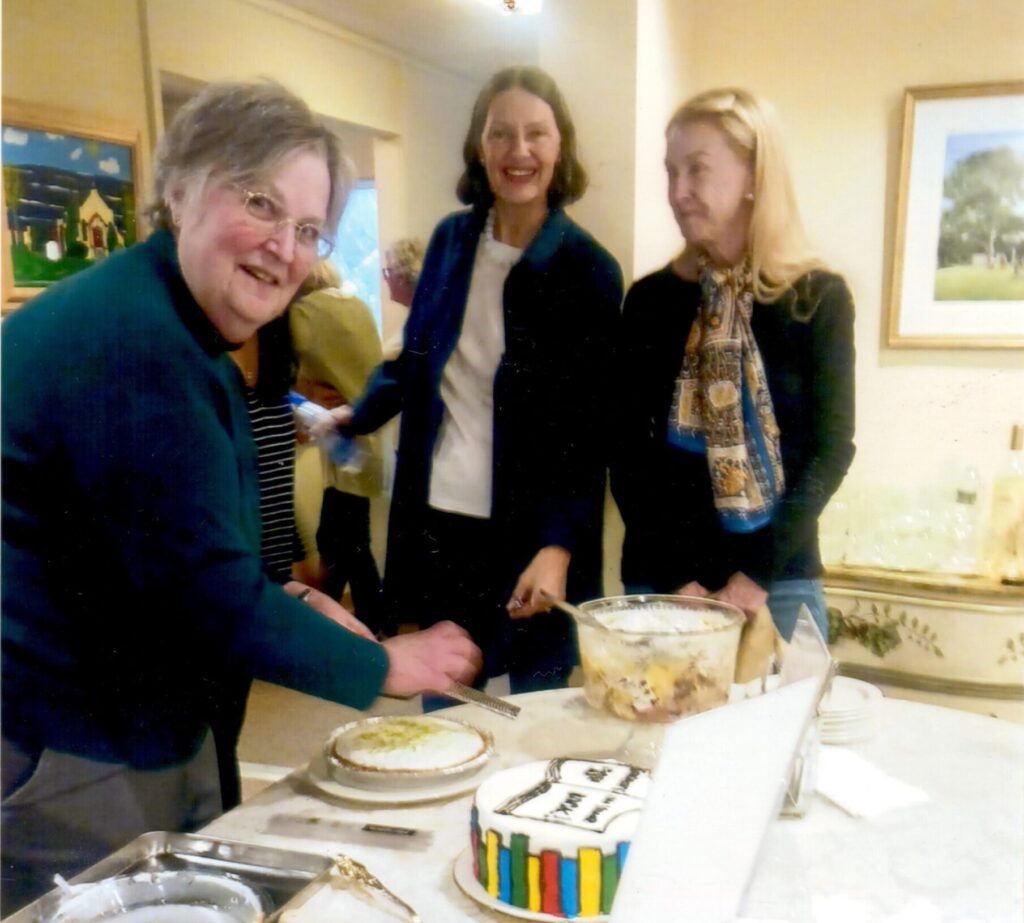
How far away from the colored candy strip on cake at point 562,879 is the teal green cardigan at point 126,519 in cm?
27

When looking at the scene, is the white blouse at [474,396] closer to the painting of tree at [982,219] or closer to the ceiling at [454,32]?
the ceiling at [454,32]

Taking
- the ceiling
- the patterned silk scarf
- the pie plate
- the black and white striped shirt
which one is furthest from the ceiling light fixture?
the pie plate

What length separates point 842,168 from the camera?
29.4 inches

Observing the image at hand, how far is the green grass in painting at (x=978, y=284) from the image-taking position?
694 millimetres

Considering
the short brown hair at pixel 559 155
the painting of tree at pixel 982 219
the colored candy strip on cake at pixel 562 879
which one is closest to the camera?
the colored candy strip on cake at pixel 562 879

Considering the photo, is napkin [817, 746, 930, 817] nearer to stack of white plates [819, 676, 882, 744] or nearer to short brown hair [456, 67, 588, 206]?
stack of white plates [819, 676, 882, 744]

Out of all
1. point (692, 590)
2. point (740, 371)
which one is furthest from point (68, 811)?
point (740, 371)

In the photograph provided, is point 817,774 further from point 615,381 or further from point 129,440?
point 129,440

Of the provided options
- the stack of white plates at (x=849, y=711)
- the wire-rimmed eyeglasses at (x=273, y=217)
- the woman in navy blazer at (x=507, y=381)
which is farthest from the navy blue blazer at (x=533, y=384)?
the stack of white plates at (x=849, y=711)

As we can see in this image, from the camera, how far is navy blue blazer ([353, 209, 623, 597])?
81 centimetres

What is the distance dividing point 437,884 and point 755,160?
607 mm

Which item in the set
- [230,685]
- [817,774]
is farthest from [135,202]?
[817,774]

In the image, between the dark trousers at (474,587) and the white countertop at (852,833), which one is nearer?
the white countertop at (852,833)

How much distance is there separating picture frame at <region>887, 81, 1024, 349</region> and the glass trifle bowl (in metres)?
0.29
